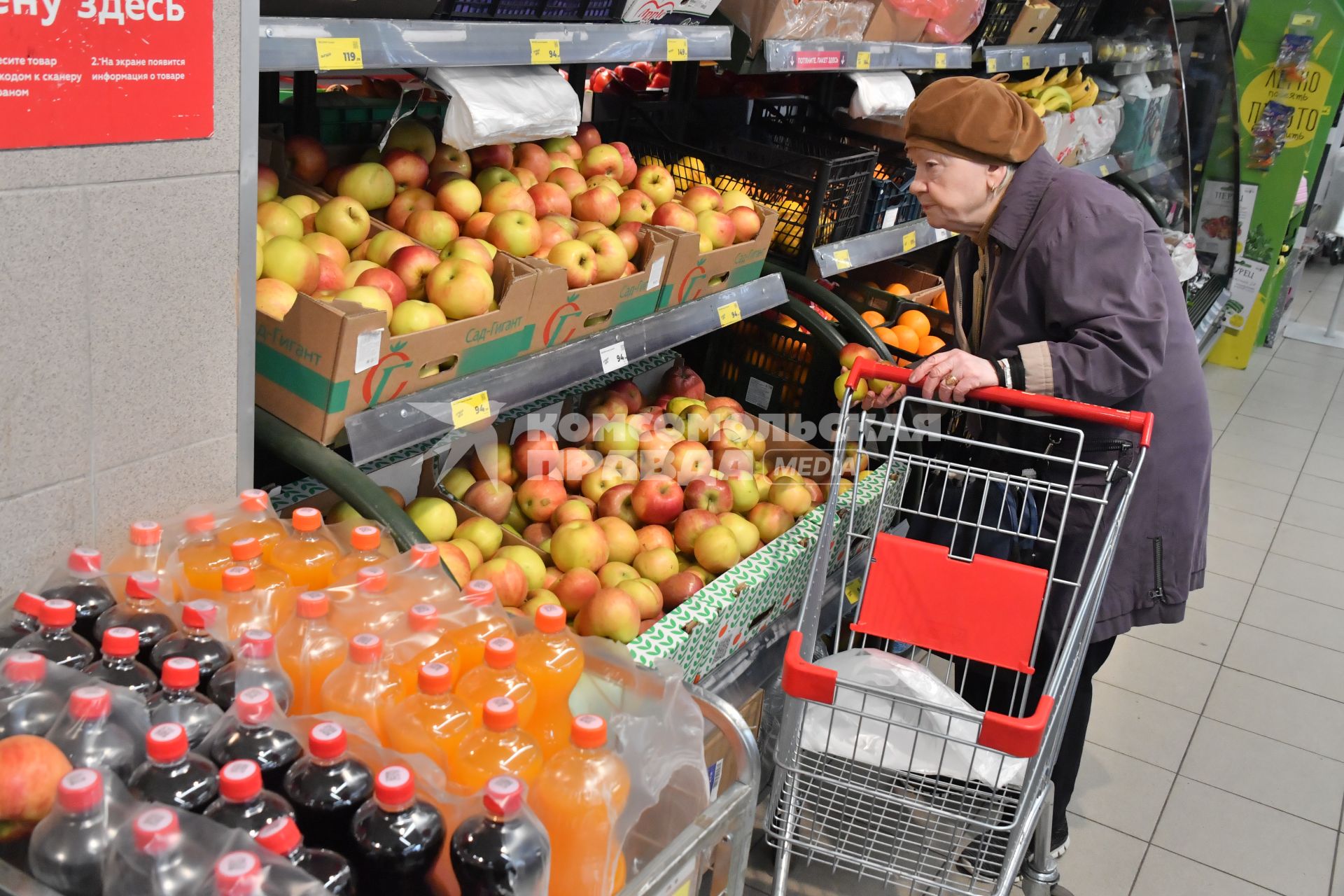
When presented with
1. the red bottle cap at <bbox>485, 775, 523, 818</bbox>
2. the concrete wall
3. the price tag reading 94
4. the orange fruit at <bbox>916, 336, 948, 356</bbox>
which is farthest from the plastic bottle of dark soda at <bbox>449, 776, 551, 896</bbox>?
the orange fruit at <bbox>916, 336, 948, 356</bbox>

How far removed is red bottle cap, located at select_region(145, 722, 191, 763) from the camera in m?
1.04

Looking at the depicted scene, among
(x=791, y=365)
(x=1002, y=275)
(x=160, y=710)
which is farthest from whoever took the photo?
(x=791, y=365)

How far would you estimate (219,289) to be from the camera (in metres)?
1.61

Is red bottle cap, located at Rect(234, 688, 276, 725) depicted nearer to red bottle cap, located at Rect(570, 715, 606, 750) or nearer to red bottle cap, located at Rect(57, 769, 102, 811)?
red bottle cap, located at Rect(57, 769, 102, 811)

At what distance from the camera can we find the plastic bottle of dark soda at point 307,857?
0.98m

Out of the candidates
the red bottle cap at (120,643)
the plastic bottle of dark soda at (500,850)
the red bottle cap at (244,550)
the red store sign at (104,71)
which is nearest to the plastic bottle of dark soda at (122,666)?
the red bottle cap at (120,643)

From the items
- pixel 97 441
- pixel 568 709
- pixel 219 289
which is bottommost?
pixel 568 709

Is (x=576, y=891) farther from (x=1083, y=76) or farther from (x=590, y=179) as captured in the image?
(x=1083, y=76)

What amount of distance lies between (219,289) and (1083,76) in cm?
476

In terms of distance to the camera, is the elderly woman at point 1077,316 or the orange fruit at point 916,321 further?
the orange fruit at point 916,321

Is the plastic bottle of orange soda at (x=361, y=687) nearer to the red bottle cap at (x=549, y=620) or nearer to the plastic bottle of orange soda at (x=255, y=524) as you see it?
the red bottle cap at (x=549, y=620)

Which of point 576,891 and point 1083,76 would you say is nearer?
point 576,891

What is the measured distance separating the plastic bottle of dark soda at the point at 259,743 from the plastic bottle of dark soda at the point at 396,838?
4.9 inches

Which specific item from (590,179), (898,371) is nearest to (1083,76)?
(590,179)
